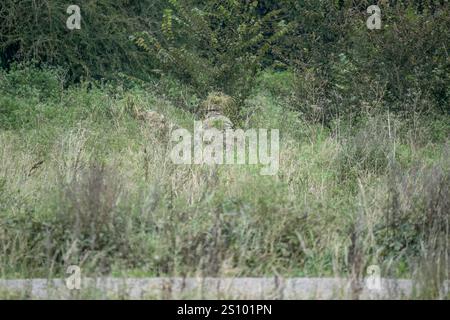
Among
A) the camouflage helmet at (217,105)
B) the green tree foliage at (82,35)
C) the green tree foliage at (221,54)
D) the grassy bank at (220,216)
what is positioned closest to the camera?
the grassy bank at (220,216)

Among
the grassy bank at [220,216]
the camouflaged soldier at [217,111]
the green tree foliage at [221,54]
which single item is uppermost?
the green tree foliage at [221,54]

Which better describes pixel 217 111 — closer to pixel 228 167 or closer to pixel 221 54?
pixel 221 54

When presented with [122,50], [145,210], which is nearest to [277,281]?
[145,210]

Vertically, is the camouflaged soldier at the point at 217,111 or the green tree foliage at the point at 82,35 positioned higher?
the green tree foliage at the point at 82,35

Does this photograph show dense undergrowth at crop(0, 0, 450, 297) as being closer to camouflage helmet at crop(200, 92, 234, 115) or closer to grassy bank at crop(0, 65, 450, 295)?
grassy bank at crop(0, 65, 450, 295)

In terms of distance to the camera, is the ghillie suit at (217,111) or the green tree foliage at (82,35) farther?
the green tree foliage at (82,35)

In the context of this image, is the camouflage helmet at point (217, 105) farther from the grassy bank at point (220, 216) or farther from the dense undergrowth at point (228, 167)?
the grassy bank at point (220, 216)

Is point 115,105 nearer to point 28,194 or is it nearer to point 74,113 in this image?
point 74,113

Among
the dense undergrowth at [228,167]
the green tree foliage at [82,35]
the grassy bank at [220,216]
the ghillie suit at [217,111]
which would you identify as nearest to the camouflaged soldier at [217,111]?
the ghillie suit at [217,111]

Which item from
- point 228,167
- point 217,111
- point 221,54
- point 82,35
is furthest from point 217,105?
point 82,35

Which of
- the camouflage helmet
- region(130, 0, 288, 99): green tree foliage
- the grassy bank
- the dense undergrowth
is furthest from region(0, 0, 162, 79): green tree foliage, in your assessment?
the grassy bank

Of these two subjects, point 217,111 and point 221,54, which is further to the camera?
point 221,54

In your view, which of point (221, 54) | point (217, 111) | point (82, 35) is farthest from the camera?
point (82, 35)

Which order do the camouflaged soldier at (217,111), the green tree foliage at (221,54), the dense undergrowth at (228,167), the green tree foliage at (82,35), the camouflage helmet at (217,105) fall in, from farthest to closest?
the green tree foliage at (82,35)
the green tree foliage at (221,54)
the camouflage helmet at (217,105)
the camouflaged soldier at (217,111)
the dense undergrowth at (228,167)
